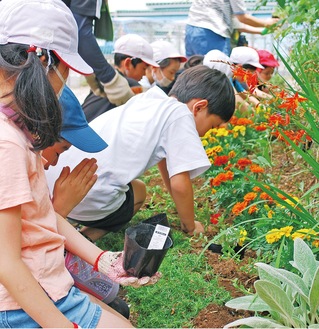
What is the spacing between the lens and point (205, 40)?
5.25 m

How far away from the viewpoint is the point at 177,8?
41.4 ft

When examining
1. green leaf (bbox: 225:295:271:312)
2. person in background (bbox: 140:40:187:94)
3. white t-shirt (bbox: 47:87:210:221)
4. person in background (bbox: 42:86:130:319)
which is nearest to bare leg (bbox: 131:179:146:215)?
white t-shirt (bbox: 47:87:210:221)

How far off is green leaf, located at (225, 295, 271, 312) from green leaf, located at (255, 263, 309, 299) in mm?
105

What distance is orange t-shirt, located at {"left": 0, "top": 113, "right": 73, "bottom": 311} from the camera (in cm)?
151

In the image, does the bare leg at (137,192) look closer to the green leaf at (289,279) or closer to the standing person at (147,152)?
the standing person at (147,152)

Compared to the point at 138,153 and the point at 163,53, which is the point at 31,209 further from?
the point at 163,53

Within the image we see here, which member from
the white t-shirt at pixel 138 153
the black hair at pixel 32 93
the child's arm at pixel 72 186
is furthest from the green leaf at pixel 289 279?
the white t-shirt at pixel 138 153

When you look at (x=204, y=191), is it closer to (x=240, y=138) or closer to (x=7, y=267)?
(x=240, y=138)

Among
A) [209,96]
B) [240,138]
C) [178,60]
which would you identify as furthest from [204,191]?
[178,60]

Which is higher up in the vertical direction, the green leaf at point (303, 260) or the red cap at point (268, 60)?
the green leaf at point (303, 260)

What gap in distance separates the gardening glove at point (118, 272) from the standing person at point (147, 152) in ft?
2.67

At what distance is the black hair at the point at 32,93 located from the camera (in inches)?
62.4

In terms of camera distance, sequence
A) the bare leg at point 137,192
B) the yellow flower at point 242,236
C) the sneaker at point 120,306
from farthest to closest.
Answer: the bare leg at point 137,192 → the yellow flower at point 242,236 → the sneaker at point 120,306

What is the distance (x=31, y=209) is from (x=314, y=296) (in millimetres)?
803
